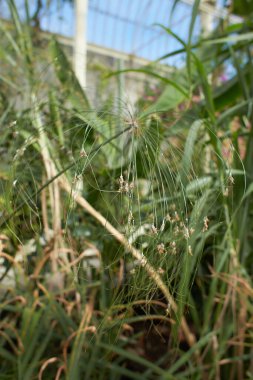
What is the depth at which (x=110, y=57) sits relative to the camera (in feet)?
10.3

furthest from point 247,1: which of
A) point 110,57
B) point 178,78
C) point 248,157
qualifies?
point 110,57

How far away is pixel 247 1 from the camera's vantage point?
6.07 feet

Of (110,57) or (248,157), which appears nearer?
(248,157)

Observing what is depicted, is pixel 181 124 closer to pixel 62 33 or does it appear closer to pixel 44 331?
pixel 44 331

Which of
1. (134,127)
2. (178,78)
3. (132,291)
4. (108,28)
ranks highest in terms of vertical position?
(108,28)

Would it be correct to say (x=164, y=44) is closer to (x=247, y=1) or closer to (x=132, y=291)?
(x=247, y=1)

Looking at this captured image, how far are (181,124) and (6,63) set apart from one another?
78cm

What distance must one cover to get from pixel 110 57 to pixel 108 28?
257 millimetres

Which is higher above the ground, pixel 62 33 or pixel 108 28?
pixel 108 28

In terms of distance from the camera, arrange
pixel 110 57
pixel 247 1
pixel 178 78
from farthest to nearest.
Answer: pixel 110 57 → pixel 247 1 → pixel 178 78

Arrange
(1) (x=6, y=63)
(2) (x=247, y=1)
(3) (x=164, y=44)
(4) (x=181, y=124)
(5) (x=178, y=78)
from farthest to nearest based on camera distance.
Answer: (3) (x=164, y=44)
(2) (x=247, y=1)
(1) (x=6, y=63)
(5) (x=178, y=78)
(4) (x=181, y=124)

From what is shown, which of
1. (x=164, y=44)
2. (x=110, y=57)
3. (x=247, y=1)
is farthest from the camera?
(x=110, y=57)

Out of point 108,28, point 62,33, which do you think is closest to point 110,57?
point 108,28

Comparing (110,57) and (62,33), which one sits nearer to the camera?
(62,33)
